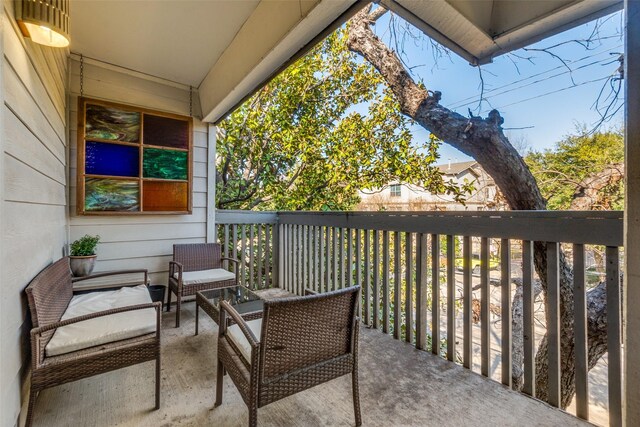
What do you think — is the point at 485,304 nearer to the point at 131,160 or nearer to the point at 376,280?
the point at 376,280

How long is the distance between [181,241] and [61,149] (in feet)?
4.79

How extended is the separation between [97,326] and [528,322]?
2.64m

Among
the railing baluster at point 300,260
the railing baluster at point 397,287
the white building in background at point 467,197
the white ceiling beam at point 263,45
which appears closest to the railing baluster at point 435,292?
the railing baluster at point 397,287

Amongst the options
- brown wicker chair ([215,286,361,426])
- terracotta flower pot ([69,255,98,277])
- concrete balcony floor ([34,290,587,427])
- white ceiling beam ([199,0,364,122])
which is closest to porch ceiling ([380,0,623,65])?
white ceiling beam ([199,0,364,122])

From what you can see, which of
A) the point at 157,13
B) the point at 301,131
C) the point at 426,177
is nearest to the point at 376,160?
the point at 426,177

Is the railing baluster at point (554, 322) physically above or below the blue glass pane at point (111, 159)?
below

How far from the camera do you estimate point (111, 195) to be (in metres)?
3.02

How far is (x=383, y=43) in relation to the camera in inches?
177

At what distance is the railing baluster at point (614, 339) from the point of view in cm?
147

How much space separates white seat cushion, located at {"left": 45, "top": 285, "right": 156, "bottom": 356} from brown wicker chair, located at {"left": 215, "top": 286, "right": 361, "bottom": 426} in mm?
580

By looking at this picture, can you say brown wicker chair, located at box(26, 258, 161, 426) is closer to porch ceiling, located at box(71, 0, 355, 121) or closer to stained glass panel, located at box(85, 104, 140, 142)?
stained glass panel, located at box(85, 104, 140, 142)

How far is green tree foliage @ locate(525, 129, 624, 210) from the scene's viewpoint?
9.72 feet

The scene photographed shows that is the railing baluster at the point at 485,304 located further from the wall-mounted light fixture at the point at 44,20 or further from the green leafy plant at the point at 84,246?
the green leafy plant at the point at 84,246

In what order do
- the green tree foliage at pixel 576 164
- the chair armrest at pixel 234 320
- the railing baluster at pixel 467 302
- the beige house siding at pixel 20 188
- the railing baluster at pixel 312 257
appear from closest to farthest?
1. the beige house siding at pixel 20 188
2. the chair armrest at pixel 234 320
3. the railing baluster at pixel 467 302
4. the green tree foliage at pixel 576 164
5. the railing baluster at pixel 312 257
